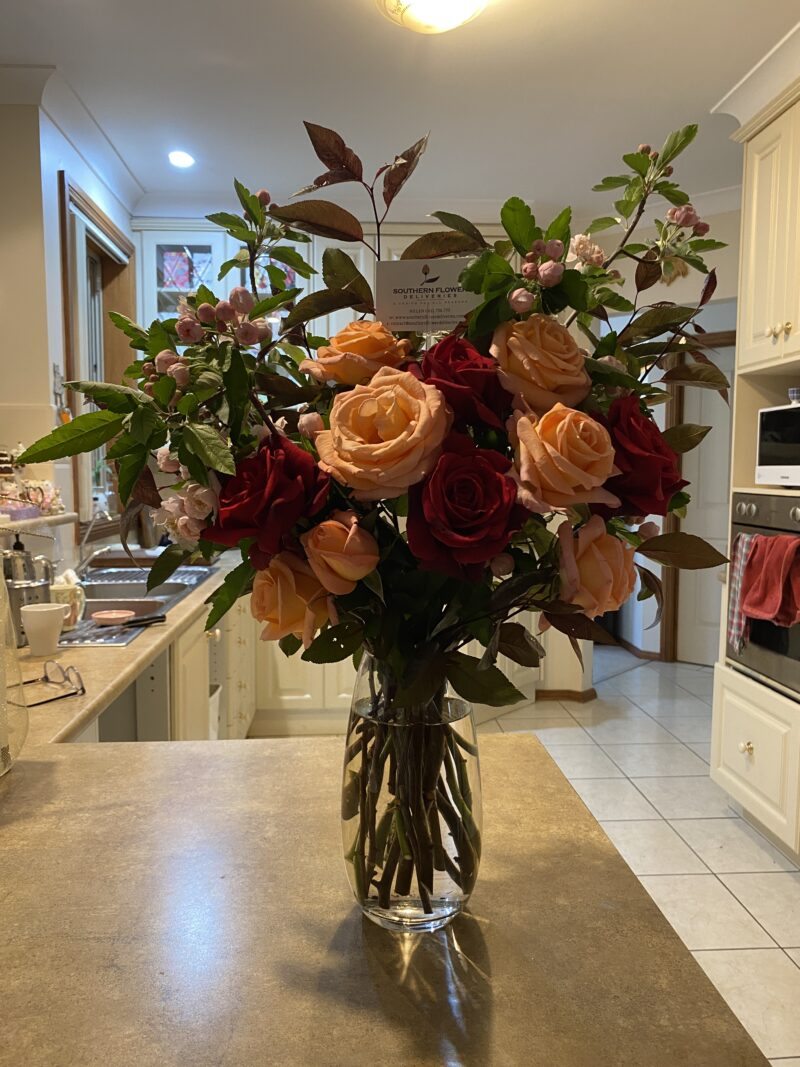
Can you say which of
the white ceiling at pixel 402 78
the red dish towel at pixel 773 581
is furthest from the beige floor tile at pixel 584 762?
the white ceiling at pixel 402 78

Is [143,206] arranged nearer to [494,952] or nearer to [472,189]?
[472,189]

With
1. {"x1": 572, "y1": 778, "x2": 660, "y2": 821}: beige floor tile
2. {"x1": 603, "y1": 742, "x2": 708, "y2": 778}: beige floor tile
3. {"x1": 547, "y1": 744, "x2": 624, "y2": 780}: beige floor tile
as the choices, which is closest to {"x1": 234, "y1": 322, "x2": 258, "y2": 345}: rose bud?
{"x1": 572, "y1": 778, "x2": 660, "y2": 821}: beige floor tile

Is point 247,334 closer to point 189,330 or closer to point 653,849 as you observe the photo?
point 189,330

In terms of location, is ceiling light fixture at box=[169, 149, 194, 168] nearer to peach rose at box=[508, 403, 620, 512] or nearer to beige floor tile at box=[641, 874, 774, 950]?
beige floor tile at box=[641, 874, 774, 950]

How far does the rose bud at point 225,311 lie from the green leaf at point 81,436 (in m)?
0.10

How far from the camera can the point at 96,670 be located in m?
1.73

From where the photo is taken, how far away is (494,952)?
661mm

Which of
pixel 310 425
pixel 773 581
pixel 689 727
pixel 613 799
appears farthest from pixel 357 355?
pixel 689 727

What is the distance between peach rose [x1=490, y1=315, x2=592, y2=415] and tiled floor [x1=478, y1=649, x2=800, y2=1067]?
6.13ft

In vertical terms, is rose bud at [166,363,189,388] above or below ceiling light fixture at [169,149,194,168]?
below

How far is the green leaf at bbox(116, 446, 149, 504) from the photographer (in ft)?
1.88

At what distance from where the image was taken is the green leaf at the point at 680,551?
23.4 inches

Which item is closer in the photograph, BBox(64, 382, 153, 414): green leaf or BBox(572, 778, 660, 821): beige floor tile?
BBox(64, 382, 153, 414): green leaf

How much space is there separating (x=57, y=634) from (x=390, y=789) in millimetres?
1441
